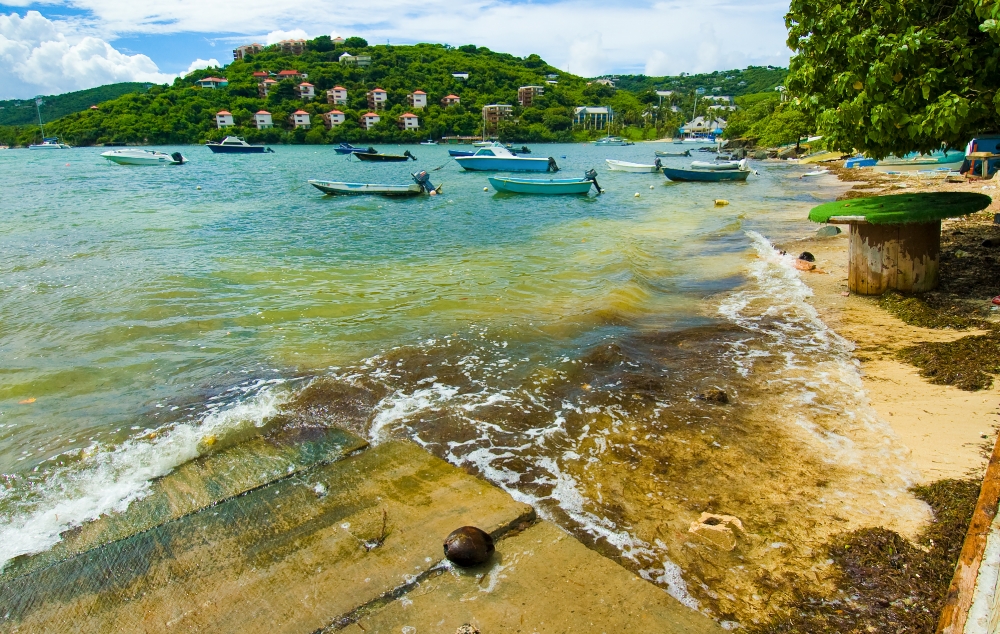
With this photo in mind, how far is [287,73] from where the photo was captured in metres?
158

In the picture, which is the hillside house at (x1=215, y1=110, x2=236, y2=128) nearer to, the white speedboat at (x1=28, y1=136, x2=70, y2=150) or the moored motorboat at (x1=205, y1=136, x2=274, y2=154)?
the white speedboat at (x1=28, y1=136, x2=70, y2=150)

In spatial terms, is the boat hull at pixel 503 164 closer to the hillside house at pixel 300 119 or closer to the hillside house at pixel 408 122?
the hillside house at pixel 408 122

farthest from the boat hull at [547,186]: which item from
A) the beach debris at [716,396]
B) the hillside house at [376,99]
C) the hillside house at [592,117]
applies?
the hillside house at [592,117]

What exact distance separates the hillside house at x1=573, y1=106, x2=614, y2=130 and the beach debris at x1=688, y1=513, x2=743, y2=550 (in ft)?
587

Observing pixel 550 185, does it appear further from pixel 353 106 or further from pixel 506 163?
pixel 353 106

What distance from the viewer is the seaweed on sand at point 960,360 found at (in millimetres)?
5906

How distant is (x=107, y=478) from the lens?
5.21 metres

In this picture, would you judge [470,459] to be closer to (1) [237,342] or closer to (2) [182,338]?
(1) [237,342]

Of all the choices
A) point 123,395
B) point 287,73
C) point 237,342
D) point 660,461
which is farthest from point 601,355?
point 287,73

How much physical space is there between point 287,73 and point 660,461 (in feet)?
587

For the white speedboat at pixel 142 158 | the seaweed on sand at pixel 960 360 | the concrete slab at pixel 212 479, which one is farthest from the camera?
the white speedboat at pixel 142 158

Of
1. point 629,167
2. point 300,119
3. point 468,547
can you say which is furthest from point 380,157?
point 300,119

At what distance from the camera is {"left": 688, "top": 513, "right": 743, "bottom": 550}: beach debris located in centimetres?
399

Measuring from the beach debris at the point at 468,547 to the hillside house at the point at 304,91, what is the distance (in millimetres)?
167071
